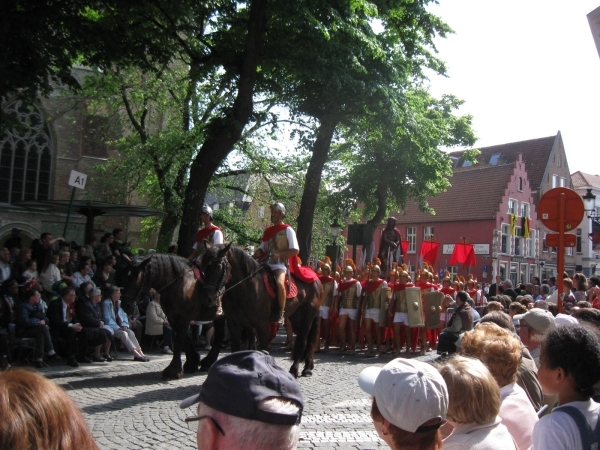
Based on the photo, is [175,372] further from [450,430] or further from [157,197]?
[157,197]

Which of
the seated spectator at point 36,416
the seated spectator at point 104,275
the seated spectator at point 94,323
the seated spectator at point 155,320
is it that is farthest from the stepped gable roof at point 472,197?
the seated spectator at point 36,416

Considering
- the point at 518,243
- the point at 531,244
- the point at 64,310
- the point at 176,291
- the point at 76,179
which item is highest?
the point at 531,244

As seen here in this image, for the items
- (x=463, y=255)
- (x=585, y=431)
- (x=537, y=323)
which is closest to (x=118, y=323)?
(x=537, y=323)

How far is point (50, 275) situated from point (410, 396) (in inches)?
468

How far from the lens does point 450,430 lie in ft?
10.9

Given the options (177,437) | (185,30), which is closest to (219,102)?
(185,30)

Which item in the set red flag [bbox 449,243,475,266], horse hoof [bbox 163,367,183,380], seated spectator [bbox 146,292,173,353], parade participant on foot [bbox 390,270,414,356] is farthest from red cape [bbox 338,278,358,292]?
red flag [bbox 449,243,475,266]

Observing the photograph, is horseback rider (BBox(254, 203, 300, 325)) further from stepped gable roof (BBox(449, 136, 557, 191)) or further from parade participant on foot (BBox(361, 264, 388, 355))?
stepped gable roof (BBox(449, 136, 557, 191))

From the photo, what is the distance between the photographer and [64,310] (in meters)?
12.2

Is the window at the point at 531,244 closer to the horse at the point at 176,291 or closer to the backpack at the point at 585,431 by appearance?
the horse at the point at 176,291

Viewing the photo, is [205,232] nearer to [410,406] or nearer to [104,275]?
[104,275]

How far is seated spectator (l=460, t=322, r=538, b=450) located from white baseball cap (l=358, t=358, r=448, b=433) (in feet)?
4.44

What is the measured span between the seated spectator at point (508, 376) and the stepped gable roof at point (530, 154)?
5509 cm

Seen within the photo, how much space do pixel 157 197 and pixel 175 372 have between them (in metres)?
15.1
